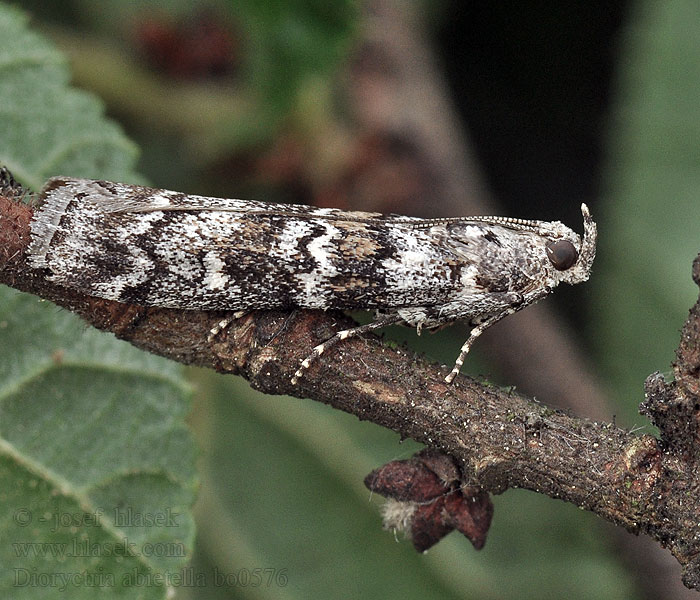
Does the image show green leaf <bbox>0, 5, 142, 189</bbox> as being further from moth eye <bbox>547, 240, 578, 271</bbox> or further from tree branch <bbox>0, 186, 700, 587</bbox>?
moth eye <bbox>547, 240, 578, 271</bbox>

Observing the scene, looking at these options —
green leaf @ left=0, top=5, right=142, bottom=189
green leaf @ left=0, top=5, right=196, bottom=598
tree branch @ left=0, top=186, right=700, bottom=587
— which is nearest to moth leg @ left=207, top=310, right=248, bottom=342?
tree branch @ left=0, top=186, right=700, bottom=587

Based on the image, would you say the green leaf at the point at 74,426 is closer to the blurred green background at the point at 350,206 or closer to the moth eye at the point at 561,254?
the blurred green background at the point at 350,206

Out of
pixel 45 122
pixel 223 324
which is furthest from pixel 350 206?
pixel 223 324

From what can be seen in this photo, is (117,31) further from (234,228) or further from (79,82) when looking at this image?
(234,228)

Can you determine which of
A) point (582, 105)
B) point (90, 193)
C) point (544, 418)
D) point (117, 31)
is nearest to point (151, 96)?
point (117, 31)

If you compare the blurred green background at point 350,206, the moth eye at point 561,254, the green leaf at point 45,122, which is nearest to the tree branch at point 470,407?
the moth eye at point 561,254

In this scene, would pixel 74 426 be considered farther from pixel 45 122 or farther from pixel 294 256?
pixel 45 122

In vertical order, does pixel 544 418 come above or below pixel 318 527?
above
